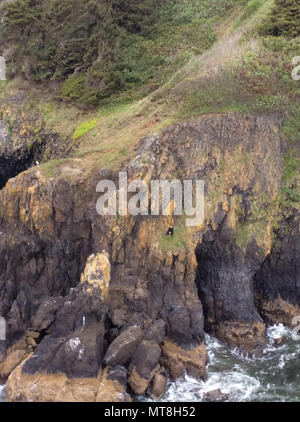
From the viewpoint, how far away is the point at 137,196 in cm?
2103

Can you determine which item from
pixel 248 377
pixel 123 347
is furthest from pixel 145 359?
pixel 248 377

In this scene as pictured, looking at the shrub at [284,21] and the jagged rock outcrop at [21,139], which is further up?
the shrub at [284,21]

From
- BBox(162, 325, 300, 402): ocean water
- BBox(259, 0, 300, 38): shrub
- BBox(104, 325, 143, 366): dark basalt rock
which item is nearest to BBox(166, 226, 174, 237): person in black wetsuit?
BBox(104, 325, 143, 366): dark basalt rock

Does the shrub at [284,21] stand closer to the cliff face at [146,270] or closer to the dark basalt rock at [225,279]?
the cliff face at [146,270]

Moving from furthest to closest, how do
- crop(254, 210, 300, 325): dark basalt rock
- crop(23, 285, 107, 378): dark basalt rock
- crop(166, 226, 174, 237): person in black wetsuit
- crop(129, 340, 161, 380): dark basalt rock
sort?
crop(254, 210, 300, 325): dark basalt rock, crop(166, 226, 174, 237): person in black wetsuit, crop(129, 340, 161, 380): dark basalt rock, crop(23, 285, 107, 378): dark basalt rock

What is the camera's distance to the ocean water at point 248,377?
17781 millimetres

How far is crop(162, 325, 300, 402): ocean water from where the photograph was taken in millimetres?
17797

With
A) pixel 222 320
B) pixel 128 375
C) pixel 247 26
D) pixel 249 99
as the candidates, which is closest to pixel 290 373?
pixel 222 320

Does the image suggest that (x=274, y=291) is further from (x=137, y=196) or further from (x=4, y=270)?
(x=4, y=270)

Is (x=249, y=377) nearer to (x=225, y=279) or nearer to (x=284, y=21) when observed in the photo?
(x=225, y=279)

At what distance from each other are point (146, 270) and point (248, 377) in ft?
20.1

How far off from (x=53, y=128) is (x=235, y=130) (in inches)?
469

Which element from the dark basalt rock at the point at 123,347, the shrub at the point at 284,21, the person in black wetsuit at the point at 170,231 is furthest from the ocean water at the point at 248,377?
the shrub at the point at 284,21

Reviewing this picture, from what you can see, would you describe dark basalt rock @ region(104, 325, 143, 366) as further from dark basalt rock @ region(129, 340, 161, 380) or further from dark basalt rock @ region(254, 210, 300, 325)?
dark basalt rock @ region(254, 210, 300, 325)
